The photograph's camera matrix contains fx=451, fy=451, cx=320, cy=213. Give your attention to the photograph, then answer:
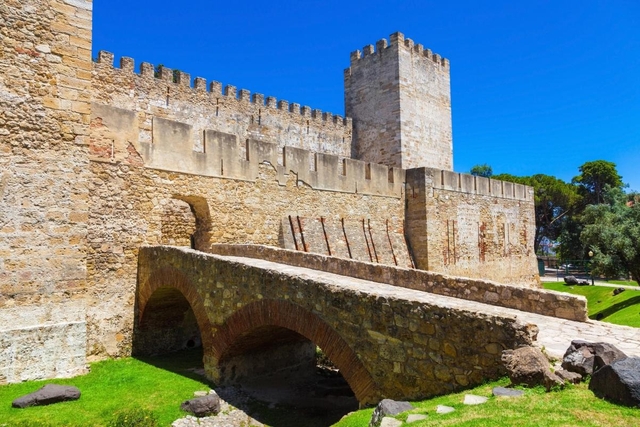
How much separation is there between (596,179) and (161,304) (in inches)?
1770

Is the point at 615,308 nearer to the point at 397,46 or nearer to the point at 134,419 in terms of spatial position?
the point at 397,46

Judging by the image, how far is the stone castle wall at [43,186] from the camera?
7.70 m

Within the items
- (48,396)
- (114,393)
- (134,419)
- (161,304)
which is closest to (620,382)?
(134,419)

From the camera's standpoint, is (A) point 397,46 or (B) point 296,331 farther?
(A) point 397,46

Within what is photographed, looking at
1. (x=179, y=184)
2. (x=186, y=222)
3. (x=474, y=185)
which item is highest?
(x=474, y=185)

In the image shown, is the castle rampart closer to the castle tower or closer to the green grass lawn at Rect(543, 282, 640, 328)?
the castle tower

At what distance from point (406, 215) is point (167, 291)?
10455 mm

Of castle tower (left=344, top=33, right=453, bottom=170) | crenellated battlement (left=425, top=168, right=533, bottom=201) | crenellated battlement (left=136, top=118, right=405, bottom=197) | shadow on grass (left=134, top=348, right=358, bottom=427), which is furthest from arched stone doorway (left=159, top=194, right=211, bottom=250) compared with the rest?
castle tower (left=344, top=33, right=453, bottom=170)

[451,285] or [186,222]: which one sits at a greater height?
[186,222]

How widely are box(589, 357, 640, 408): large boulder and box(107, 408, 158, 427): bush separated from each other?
5.55 meters

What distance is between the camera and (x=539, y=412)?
3346mm

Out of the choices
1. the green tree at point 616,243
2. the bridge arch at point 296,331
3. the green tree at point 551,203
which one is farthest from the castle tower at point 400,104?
the green tree at point 551,203

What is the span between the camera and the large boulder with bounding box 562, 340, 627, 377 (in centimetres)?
382

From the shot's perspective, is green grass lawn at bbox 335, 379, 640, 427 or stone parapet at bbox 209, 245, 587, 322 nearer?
green grass lawn at bbox 335, 379, 640, 427
